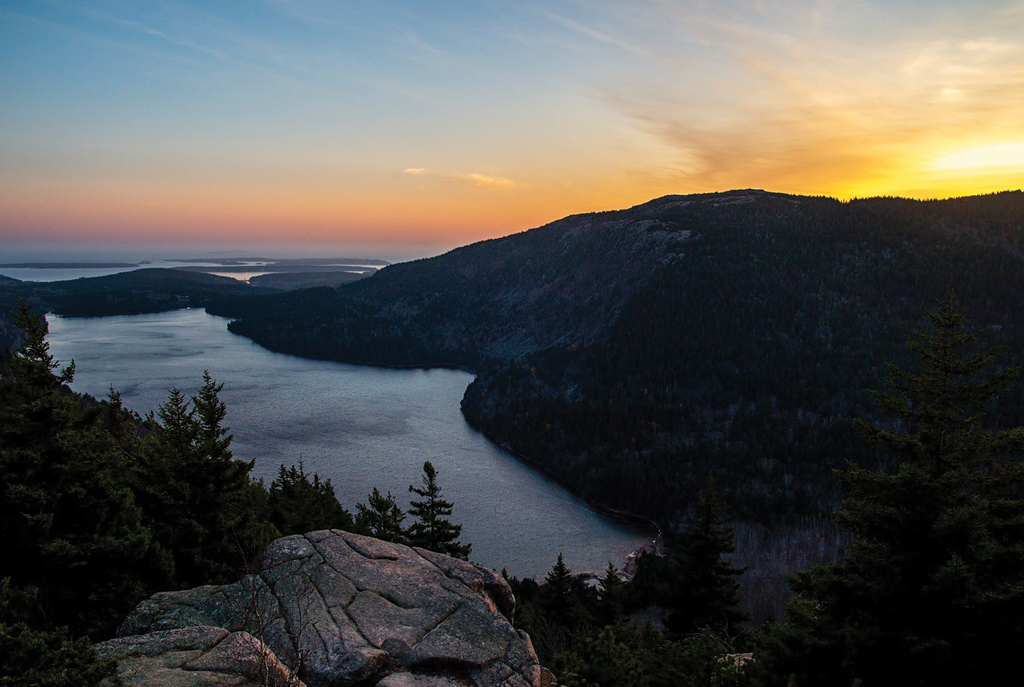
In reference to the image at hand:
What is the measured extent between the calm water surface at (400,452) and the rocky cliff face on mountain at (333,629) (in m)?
61.5

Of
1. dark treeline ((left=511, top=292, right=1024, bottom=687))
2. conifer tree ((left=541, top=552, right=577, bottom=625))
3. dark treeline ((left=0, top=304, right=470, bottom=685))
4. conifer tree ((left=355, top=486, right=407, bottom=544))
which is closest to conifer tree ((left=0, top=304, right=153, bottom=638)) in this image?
dark treeline ((left=0, top=304, right=470, bottom=685))

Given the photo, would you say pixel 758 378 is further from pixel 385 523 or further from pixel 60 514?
pixel 60 514

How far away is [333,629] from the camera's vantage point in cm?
1314

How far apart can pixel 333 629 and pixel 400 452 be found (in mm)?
105620

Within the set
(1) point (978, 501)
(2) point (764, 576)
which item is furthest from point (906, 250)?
(1) point (978, 501)

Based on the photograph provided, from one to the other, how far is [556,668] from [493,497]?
8466cm

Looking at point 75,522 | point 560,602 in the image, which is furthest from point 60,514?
point 560,602

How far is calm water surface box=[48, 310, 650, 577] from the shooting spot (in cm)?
8525

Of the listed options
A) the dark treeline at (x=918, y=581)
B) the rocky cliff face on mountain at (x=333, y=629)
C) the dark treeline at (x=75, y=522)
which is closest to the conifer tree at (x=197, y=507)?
the dark treeline at (x=75, y=522)

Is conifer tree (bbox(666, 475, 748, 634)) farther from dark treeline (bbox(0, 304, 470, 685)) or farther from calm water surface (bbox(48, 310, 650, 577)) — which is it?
calm water surface (bbox(48, 310, 650, 577))

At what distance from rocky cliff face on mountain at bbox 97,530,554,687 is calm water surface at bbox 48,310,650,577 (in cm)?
6146

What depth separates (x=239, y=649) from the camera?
11125 millimetres

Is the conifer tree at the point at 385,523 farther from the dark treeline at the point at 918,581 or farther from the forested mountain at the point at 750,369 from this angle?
the forested mountain at the point at 750,369

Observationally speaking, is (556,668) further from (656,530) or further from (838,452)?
(838,452)
